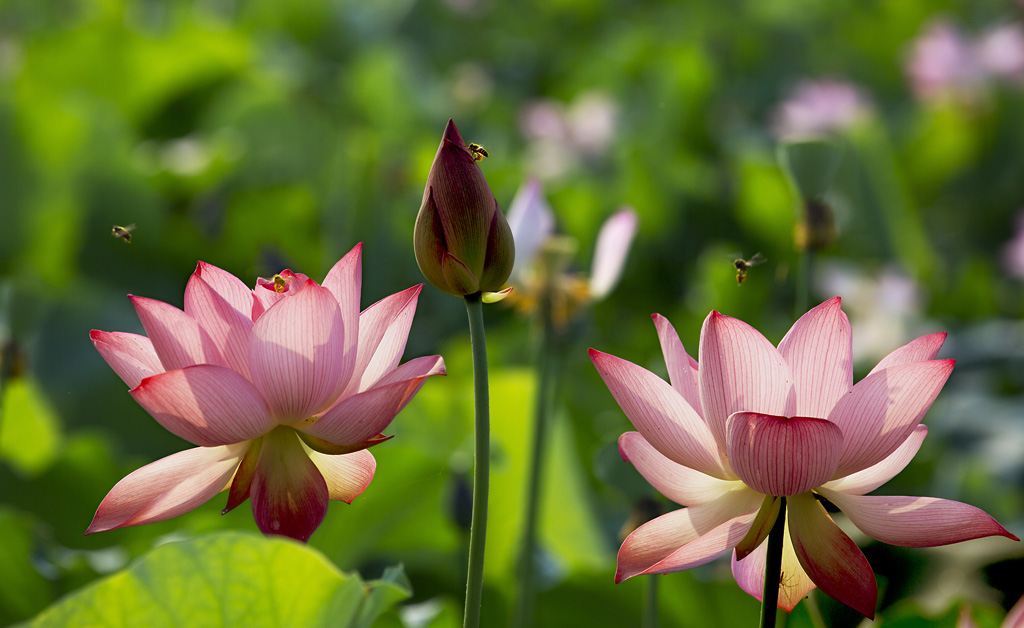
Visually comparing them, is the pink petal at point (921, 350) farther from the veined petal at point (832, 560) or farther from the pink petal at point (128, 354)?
the pink petal at point (128, 354)

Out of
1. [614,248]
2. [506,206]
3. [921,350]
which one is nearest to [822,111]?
[506,206]

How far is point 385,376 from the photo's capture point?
0.22 meters

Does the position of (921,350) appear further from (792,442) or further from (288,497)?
(288,497)

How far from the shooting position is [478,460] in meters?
0.22

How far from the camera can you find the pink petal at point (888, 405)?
0.66 ft

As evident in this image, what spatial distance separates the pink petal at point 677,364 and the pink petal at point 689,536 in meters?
0.02

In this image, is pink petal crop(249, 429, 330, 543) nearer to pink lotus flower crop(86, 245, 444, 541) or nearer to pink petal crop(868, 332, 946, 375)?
pink lotus flower crop(86, 245, 444, 541)

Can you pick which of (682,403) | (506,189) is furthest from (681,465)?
(506,189)

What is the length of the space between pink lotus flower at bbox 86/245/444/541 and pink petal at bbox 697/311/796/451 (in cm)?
6

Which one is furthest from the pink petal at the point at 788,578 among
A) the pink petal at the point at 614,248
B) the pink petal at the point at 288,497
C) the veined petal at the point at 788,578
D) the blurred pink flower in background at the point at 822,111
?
the blurred pink flower in background at the point at 822,111

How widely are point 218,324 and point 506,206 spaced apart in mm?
784

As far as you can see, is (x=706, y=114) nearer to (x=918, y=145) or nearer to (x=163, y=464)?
(x=918, y=145)

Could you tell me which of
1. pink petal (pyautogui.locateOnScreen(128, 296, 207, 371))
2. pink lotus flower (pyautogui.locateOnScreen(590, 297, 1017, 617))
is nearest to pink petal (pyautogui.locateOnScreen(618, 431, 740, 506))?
pink lotus flower (pyautogui.locateOnScreen(590, 297, 1017, 617))

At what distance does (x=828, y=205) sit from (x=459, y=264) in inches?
9.9
